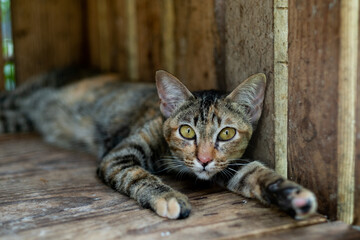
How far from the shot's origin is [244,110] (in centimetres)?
277

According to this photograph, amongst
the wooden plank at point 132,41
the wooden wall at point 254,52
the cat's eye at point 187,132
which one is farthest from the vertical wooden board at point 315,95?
the wooden plank at point 132,41

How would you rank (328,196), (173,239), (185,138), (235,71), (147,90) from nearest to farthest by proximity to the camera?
(173,239) → (328,196) → (185,138) → (235,71) → (147,90)

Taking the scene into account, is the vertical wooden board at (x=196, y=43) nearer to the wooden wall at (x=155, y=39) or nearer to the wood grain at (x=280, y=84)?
the wooden wall at (x=155, y=39)

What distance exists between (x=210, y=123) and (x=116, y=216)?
2.46 feet

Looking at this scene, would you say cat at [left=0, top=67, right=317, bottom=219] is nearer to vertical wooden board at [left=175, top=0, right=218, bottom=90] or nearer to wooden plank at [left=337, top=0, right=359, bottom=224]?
wooden plank at [left=337, top=0, right=359, bottom=224]

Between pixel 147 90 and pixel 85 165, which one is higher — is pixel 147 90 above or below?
above

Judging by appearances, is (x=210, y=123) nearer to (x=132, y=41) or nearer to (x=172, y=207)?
(x=172, y=207)

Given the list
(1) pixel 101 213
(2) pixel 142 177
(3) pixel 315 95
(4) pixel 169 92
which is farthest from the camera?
(4) pixel 169 92

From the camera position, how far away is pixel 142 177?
2.60 m

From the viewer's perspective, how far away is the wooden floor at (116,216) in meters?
2.03

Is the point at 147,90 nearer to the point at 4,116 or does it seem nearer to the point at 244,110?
the point at 244,110

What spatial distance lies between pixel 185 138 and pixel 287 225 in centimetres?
83

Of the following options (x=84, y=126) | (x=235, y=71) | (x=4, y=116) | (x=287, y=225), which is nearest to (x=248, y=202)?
(x=287, y=225)

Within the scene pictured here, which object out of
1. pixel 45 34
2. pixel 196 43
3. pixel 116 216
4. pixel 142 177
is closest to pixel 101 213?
pixel 116 216
